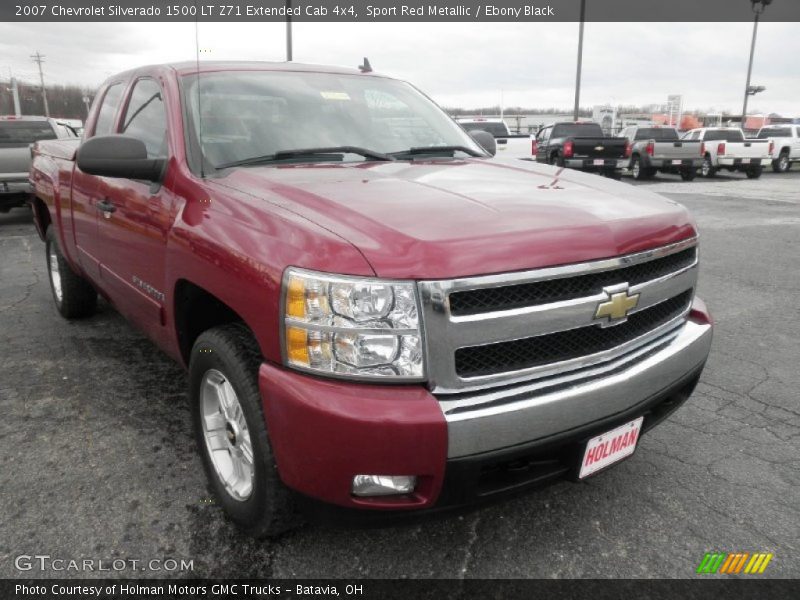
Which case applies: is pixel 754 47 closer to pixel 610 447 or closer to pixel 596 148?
pixel 596 148

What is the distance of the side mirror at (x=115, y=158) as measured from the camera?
265cm

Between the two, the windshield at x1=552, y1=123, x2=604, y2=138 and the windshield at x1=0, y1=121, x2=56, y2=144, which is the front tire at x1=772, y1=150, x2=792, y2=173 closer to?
the windshield at x1=552, y1=123, x2=604, y2=138

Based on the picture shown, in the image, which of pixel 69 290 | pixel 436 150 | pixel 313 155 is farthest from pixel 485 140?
pixel 69 290

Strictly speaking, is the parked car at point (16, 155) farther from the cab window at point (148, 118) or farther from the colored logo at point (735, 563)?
the colored logo at point (735, 563)

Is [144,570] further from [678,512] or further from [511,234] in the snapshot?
[678,512]

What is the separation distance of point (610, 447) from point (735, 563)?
25.4 inches

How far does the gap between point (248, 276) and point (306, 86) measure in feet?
5.37

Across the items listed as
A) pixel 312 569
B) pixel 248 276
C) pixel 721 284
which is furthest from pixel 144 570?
pixel 721 284

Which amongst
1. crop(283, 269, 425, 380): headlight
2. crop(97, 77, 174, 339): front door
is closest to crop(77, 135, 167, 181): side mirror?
crop(97, 77, 174, 339): front door

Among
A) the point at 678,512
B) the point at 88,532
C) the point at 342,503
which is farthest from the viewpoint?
the point at 678,512

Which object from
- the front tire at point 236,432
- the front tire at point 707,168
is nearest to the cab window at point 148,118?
the front tire at point 236,432

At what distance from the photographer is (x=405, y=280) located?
5.88 ft

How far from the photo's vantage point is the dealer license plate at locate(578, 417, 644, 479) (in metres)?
2.12

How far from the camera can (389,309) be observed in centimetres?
180
